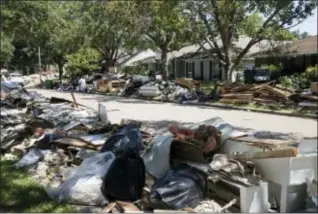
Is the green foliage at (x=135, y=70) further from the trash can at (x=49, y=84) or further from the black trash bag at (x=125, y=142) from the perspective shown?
the black trash bag at (x=125, y=142)

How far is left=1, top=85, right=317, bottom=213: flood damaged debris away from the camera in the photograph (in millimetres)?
3686

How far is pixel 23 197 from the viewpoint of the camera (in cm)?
482

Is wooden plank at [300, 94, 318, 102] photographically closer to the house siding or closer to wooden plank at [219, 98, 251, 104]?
wooden plank at [219, 98, 251, 104]

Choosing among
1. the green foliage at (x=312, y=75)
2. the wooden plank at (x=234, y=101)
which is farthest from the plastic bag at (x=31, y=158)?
the green foliage at (x=312, y=75)

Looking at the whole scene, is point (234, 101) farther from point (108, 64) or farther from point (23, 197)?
point (23, 197)

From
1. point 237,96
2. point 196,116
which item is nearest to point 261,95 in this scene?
point 237,96

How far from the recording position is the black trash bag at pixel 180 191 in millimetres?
4230

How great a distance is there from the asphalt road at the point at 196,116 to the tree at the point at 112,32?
469mm

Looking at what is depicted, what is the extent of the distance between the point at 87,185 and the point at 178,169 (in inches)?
34.1

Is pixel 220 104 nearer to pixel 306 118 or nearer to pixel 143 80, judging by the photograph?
pixel 143 80

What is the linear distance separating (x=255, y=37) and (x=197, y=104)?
179 inches

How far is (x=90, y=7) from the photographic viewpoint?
26.3 feet

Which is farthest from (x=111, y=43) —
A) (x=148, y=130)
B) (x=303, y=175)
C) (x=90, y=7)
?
(x=90, y=7)

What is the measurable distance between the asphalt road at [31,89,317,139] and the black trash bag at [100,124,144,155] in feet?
0.64
